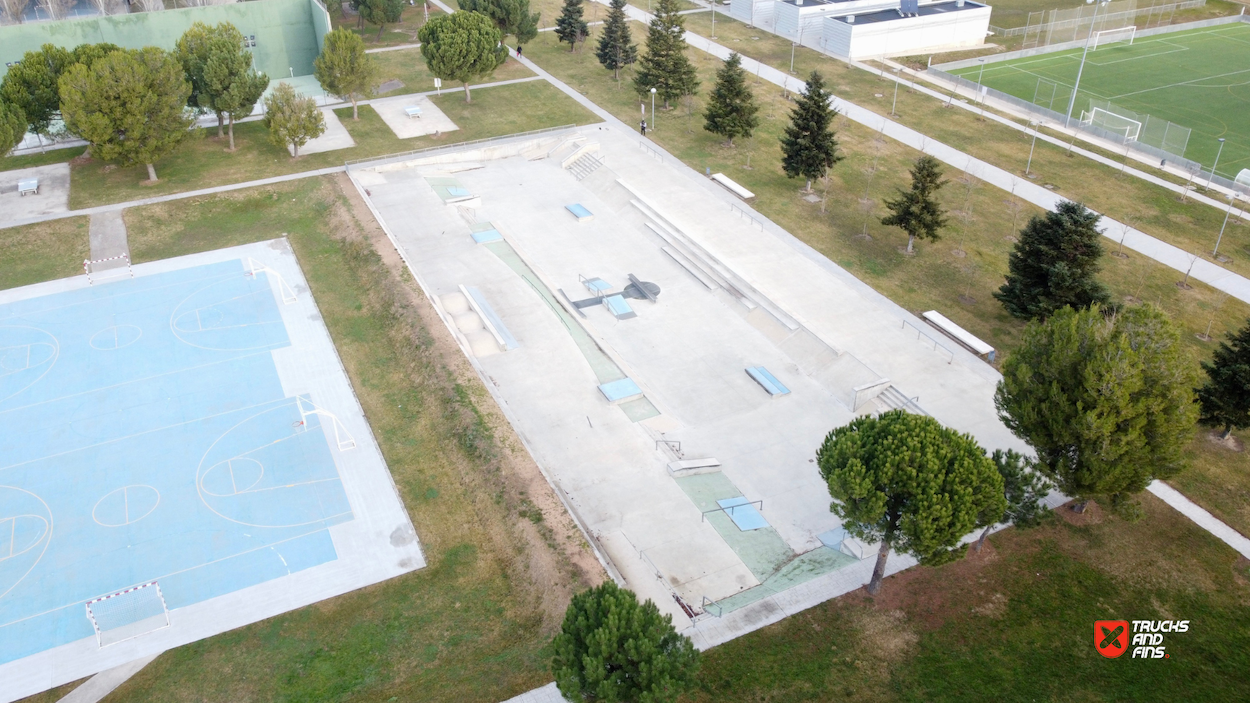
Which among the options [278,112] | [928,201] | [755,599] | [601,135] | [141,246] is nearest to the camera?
[755,599]

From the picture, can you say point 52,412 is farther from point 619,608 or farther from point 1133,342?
point 1133,342

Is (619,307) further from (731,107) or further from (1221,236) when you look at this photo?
(1221,236)

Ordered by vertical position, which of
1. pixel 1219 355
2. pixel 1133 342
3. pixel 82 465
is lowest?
pixel 82 465

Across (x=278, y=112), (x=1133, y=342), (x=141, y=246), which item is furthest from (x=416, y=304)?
(x=1133, y=342)

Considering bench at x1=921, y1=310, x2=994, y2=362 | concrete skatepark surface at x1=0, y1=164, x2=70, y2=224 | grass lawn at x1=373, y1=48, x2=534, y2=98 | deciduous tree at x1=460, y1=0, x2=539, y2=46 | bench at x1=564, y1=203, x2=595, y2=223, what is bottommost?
bench at x1=921, y1=310, x2=994, y2=362

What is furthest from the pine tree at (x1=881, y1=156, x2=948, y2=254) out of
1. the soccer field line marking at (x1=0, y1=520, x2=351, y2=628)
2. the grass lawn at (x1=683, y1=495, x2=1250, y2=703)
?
the soccer field line marking at (x1=0, y1=520, x2=351, y2=628)

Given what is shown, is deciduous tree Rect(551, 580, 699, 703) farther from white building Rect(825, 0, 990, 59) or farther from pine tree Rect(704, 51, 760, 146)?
white building Rect(825, 0, 990, 59)

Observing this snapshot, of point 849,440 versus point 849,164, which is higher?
point 849,440
